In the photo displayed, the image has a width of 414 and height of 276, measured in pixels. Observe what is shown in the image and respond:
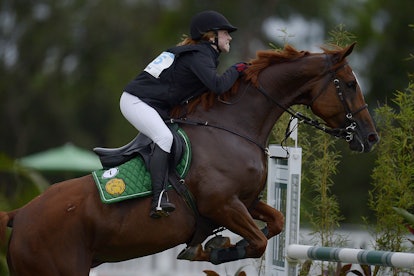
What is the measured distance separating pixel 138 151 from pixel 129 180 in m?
0.24

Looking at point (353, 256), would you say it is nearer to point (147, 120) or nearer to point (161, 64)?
point (147, 120)

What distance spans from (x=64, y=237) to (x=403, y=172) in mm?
2848

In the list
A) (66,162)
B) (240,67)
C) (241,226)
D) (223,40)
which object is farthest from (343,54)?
(66,162)

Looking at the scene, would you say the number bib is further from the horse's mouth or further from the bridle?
the horse's mouth

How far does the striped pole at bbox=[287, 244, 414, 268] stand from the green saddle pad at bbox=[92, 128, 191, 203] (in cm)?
113

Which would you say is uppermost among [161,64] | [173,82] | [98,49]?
[98,49]

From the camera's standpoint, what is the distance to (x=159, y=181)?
22.0 ft

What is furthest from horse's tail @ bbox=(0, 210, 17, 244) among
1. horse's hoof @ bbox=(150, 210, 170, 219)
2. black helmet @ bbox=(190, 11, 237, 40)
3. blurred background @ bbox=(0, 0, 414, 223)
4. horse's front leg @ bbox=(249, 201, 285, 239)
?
blurred background @ bbox=(0, 0, 414, 223)

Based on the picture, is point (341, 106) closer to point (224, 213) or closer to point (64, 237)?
point (224, 213)

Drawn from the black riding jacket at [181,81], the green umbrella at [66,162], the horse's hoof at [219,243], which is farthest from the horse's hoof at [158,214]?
the green umbrella at [66,162]

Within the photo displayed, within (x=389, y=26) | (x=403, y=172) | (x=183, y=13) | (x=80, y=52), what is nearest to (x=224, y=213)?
(x=403, y=172)

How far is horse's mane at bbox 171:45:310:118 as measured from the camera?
23.2 ft

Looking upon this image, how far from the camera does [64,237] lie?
22.5 ft

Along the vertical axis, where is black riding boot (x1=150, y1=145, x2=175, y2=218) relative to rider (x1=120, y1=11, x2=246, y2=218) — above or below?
below
